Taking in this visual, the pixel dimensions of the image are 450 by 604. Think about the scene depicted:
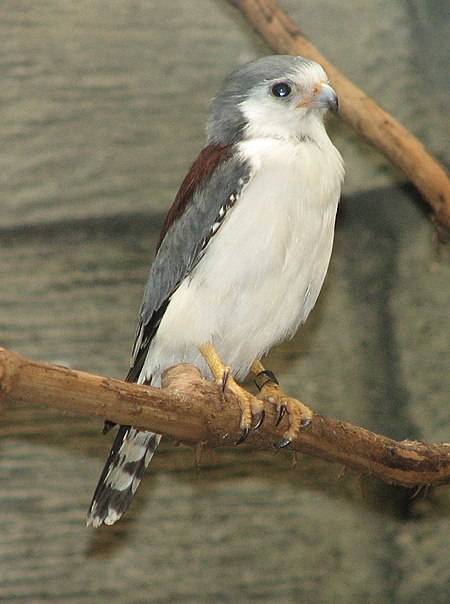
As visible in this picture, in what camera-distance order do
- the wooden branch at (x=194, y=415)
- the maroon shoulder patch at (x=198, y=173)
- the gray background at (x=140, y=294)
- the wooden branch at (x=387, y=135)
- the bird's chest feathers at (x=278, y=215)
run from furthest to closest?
the gray background at (x=140, y=294)
the wooden branch at (x=387, y=135)
the maroon shoulder patch at (x=198, y=173)
the bird's chest feathers at (x=278, y=215)
the wooden branch at (x=194, y=415)

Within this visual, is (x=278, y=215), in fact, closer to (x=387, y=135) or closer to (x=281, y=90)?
(x=281, y=90)

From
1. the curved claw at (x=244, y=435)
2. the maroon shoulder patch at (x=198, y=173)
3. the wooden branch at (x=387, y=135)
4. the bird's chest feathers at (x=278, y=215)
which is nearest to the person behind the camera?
the curved claw at (x=244, y=435)

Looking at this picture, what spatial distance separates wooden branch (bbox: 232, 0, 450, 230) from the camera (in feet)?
12.0

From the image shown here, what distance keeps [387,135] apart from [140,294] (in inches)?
54.4

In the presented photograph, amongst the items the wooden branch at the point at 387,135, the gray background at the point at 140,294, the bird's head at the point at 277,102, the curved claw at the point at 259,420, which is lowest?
the gray background at the point at 140,294

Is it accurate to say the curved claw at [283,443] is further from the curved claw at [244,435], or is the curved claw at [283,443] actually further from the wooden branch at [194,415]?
the curved claw at [244,435]

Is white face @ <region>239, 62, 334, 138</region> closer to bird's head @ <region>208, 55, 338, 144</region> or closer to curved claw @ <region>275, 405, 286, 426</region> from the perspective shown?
bird's head @ <region>208, 55, 338, 144</region>

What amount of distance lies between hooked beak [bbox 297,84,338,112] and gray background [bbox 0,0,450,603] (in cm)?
137

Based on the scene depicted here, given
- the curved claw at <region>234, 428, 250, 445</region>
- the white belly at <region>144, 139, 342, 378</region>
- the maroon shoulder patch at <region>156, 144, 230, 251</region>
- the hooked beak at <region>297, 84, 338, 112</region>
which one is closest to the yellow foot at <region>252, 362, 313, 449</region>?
the curved claw at <region>234, 428, 250, 445</region>

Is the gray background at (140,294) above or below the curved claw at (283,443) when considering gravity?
below

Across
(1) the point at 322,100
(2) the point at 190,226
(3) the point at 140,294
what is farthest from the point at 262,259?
(3) the point at 140,294

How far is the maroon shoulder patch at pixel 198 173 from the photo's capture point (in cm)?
288

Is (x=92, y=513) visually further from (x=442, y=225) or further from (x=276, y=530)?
(x=442, y=225)

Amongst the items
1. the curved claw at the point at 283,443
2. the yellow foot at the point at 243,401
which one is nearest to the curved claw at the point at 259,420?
the yellow foot at the point at 243,401
